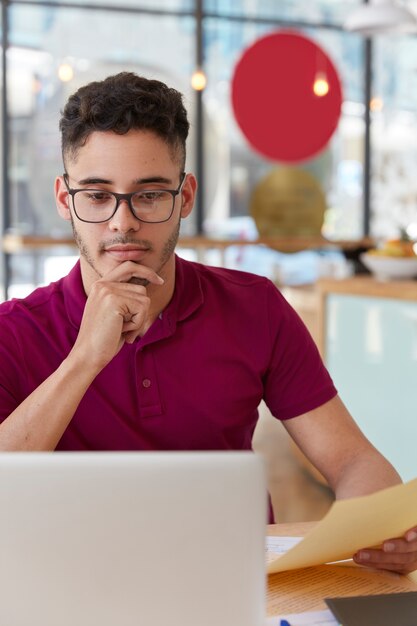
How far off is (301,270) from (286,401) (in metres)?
5.97

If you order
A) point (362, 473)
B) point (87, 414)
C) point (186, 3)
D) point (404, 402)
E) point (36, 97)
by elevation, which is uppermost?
point (186, 3)

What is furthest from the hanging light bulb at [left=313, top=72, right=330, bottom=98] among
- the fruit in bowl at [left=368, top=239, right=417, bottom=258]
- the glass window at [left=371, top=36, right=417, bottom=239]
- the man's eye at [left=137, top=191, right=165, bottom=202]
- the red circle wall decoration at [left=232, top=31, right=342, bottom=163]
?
the man's eye at [left=137, top=191, right=165, bottom=202]

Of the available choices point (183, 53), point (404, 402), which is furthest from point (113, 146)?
point (183, 53)

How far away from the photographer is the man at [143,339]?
151cm

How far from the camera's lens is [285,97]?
6531 mm

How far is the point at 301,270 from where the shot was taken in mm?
7637

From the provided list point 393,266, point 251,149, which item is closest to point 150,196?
→ point 393,266

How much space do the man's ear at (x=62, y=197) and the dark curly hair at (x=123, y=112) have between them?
7 cm

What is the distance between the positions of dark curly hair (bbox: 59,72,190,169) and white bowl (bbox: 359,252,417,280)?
7.66ft

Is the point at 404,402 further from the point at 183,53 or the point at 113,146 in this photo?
the point at 183,53

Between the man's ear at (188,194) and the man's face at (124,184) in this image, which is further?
the man's ear at (188,194)

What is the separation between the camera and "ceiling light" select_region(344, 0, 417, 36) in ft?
16.0

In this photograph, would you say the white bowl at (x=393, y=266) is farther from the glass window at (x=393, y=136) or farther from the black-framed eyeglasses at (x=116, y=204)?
the glass window at (x=393, y=136)

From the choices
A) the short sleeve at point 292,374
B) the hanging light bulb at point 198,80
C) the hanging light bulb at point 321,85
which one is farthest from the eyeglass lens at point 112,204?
the hanging light bulb at point 198,80
